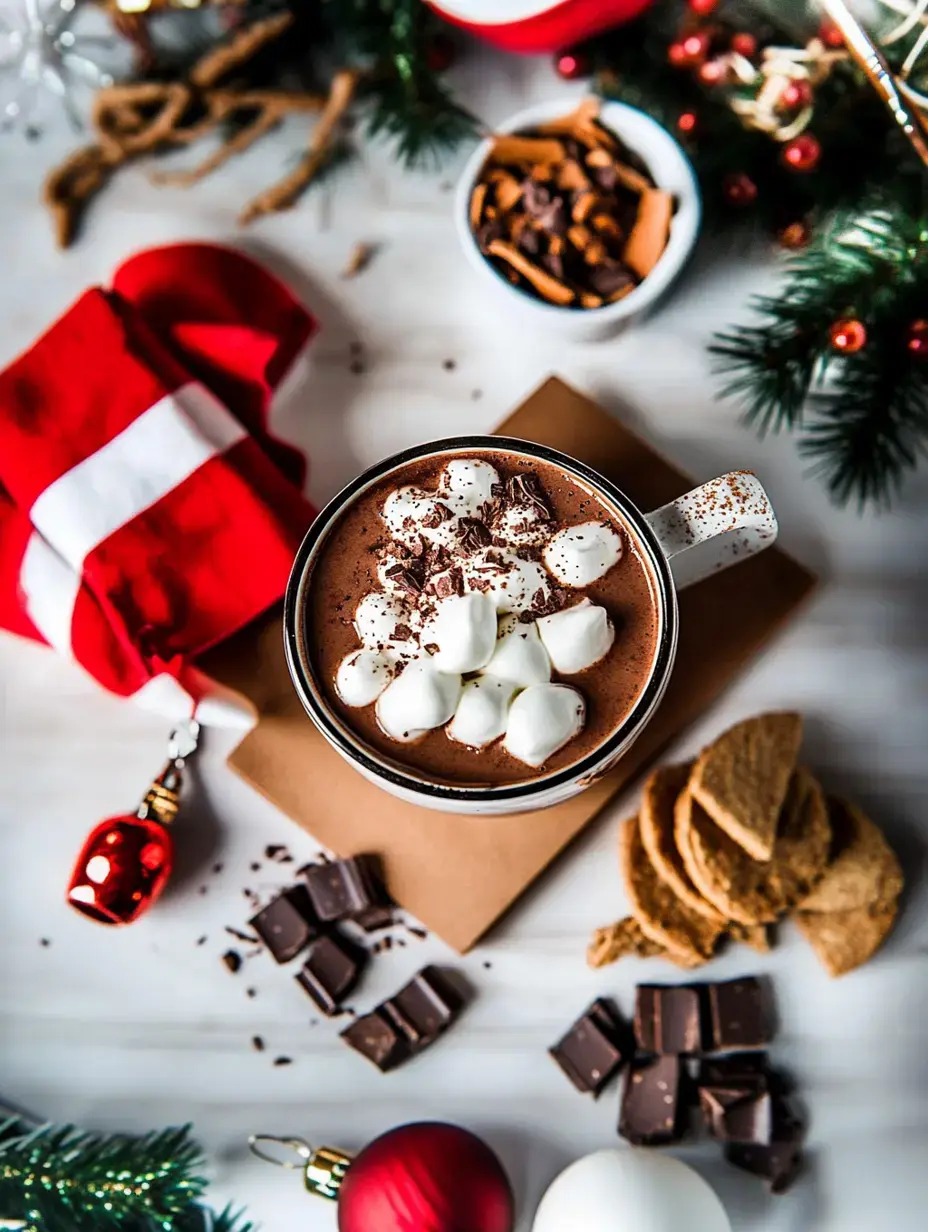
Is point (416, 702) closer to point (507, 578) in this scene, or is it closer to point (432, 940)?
point (507, 578)

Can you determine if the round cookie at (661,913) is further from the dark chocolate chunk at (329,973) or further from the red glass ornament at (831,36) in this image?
the red glass ornament at (831,36)

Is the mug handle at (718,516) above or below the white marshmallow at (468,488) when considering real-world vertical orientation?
below

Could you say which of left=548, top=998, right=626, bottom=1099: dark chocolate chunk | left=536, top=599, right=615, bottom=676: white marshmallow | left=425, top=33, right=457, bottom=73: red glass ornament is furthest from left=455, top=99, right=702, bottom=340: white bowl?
left=548, top=998, right=626, bottom=1099: dark chocolate chunk

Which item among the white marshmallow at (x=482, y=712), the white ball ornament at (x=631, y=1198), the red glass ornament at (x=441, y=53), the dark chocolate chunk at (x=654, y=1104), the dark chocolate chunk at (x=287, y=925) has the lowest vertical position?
the dark chocolate chunk at (x=654, y=1104)

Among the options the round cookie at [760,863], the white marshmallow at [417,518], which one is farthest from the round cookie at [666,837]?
the white marshmallow at [417,518]

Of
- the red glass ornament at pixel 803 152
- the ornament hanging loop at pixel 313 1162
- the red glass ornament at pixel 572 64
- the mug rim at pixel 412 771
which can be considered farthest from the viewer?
the red glass ornament at pixel 572 64

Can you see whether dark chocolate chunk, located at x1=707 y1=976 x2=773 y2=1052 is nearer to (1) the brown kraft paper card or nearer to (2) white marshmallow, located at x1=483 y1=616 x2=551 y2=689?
(1) the brown kraft paper card
